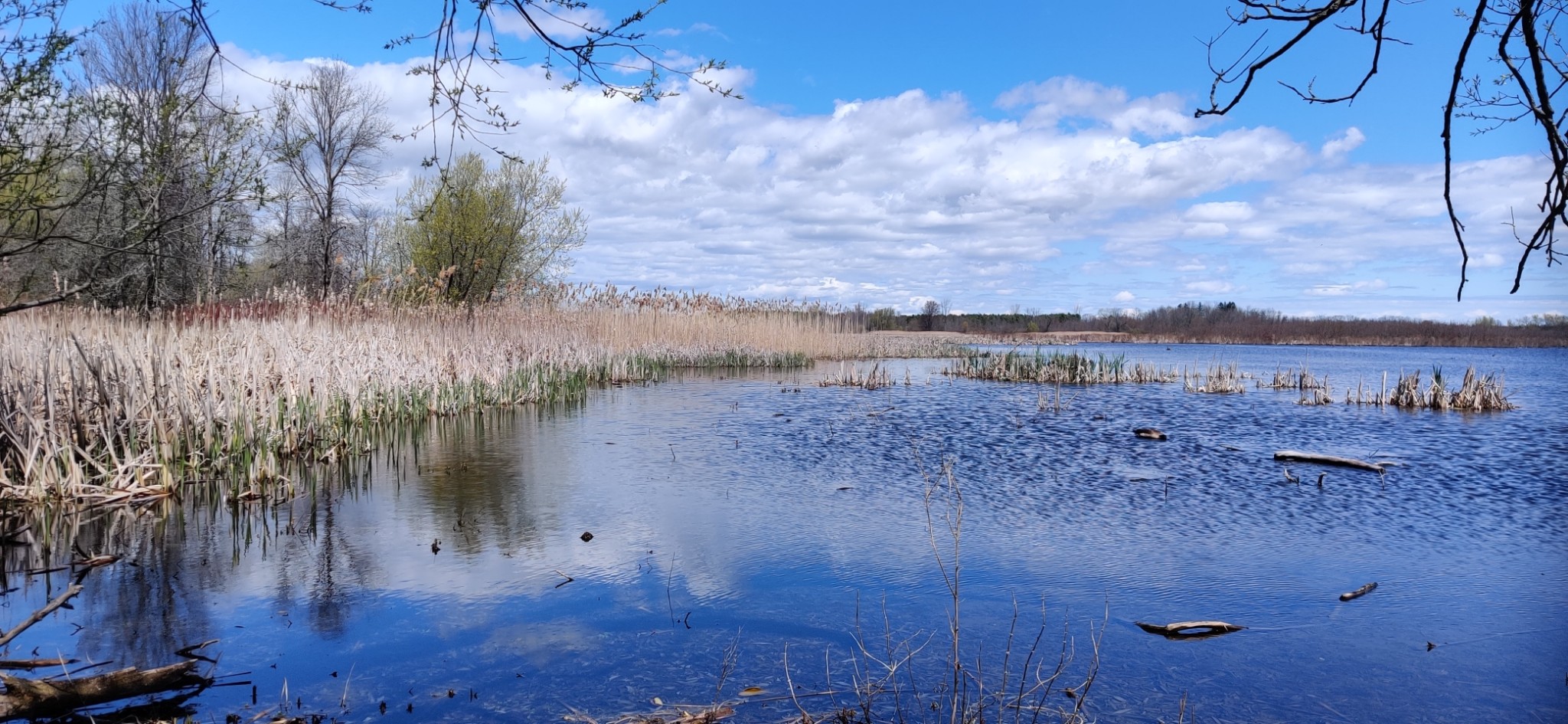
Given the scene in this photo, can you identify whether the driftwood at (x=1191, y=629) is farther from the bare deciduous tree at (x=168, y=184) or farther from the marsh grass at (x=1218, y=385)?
the marsh grass at (x=1218, y=385)

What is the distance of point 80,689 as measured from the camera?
2.93m

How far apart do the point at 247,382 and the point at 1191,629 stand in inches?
303

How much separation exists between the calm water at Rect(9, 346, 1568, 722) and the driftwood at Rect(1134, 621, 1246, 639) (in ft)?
0.25

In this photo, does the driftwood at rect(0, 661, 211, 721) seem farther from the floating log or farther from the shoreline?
the shoreline

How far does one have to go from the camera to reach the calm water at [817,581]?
3.32 metres

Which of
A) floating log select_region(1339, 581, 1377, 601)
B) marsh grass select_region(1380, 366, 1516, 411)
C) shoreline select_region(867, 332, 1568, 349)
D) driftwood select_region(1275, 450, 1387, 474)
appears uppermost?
shoreline select_region(867, 332, 1568, 349)

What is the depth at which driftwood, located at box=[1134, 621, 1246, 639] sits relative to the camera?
3.83 meters

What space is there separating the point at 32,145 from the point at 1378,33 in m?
6.75

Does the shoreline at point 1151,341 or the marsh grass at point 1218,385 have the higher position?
the shoreline at point 1151,341

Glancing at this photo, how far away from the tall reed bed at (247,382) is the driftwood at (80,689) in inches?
131


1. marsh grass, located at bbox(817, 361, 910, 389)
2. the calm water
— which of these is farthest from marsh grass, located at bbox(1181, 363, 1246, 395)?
the calm water

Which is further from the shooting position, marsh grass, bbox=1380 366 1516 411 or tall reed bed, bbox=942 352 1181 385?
tall reed bed, bbox=942 352 1181 385

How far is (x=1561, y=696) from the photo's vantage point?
334 centimetres

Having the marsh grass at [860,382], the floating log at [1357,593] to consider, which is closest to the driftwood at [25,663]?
the floating log at [1357,593]
